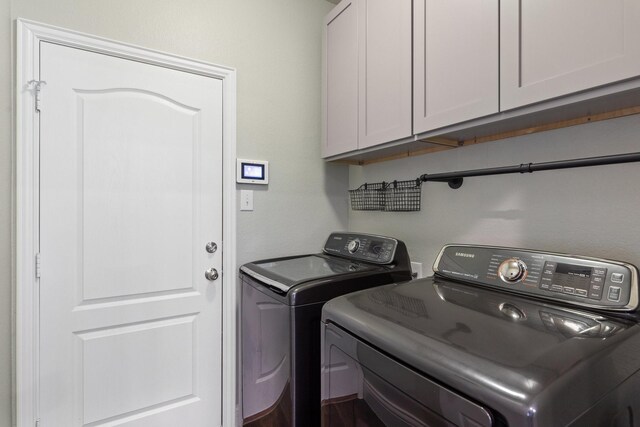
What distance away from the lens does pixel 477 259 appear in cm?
120

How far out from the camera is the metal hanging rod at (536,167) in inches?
36.3

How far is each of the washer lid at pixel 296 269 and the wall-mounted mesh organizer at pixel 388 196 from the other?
409 millimetres

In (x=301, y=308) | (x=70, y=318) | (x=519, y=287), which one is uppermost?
(x=519, y=287)

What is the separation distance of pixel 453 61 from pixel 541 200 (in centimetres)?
64

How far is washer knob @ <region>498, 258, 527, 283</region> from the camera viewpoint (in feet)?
3.43

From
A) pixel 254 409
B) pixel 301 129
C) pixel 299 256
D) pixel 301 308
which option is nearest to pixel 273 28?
pixel 301 129

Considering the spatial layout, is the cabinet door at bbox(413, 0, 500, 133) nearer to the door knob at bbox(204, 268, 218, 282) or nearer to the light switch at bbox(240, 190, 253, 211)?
the light switch at bbox(240, 190, 253, 211)

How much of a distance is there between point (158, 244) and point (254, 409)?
38.4 inches

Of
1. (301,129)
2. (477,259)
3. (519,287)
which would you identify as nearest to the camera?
(519,287)

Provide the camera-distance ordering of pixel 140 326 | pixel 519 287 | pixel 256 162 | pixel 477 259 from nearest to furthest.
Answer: pixel 519 287
pixel 477 259
pixel 140 326
pixel 256 162

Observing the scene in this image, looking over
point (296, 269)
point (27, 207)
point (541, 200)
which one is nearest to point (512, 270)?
point (541, 200)

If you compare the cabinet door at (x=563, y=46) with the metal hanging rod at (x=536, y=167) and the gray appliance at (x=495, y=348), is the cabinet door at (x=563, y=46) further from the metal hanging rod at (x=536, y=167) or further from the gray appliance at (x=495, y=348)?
the gray appliance at (x=495, y=348)

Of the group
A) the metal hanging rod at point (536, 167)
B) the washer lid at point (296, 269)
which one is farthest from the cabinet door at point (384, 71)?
the washer lid at point (296, 269)

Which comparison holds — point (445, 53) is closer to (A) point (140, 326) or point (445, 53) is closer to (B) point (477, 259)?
(B) point (477, 259)
